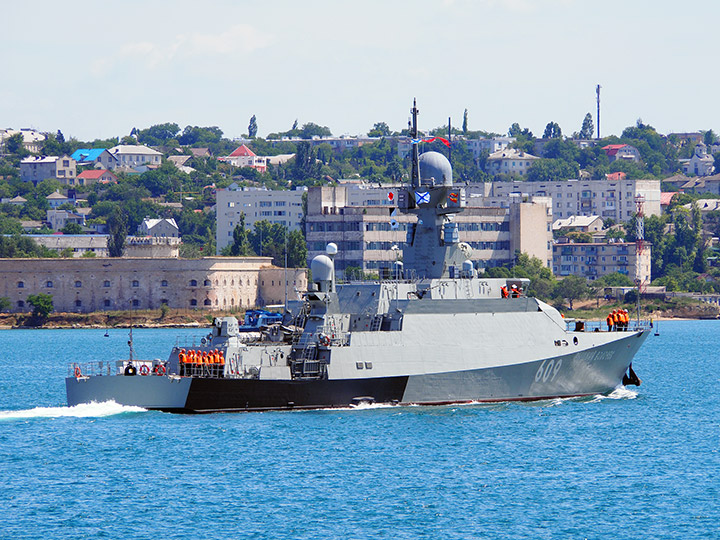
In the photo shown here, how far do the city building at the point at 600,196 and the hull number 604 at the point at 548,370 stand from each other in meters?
126

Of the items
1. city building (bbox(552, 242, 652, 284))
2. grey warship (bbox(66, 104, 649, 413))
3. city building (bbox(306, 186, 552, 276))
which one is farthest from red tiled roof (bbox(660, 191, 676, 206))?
grey warship (bbox(66, 104, 649, 413))

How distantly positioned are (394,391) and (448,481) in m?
8.20

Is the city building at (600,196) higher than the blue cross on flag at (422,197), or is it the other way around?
the city building at (600,196)

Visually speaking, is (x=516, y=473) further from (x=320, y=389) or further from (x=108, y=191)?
(x=108, y=191)

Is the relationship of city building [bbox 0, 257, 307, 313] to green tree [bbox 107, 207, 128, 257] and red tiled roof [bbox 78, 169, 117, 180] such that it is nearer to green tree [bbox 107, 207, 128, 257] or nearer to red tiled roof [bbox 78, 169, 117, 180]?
green tree [bbox 107, 207, 128, 257]

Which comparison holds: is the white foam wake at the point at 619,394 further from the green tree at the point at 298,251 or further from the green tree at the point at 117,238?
the green tree at the point at 117,238

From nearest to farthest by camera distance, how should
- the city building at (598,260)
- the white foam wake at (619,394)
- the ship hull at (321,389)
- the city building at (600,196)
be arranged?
1. the ship hull at (321,389)
2. the white foam wake at (619,394)
3. the city building at (598,260)
4. the city building at (600,196)

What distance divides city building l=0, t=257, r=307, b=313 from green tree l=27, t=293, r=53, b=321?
1.52 meters

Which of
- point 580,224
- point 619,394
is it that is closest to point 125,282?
point 580,224

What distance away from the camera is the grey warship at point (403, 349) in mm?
38188

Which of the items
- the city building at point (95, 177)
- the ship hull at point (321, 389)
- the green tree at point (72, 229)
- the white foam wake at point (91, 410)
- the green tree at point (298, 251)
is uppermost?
the city building at point (95, 177)

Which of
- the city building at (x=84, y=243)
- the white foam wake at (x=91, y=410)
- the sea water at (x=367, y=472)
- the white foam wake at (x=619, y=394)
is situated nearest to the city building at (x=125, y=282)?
the city building at (x=84, y=243)

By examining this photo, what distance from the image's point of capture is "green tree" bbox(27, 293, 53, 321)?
346 feet

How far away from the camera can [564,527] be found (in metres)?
27.3
